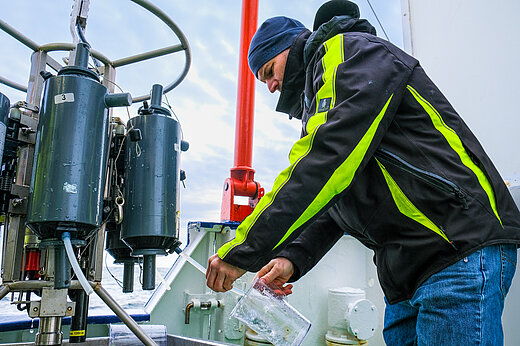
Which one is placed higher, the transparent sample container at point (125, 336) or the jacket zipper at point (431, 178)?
the jacket zipper at point (431, 178)

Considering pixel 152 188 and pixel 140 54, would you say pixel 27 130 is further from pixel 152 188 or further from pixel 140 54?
pixel 140 54

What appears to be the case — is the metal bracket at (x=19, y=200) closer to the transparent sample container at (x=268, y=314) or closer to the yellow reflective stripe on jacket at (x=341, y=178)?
the transparent sample container at (x=268, y=314)

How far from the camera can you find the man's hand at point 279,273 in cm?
105

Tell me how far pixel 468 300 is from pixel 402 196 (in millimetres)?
222

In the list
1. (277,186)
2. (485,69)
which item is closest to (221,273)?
(277,186)

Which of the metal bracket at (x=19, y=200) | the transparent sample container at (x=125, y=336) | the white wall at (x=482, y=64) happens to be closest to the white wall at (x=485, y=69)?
the white wall at (x=482, y=64)

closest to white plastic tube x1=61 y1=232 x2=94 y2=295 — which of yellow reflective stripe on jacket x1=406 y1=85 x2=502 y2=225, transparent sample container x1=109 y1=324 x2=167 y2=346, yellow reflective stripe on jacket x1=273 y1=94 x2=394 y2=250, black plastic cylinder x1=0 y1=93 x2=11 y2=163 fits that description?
black plastic cylinder x1=0 y1=93 x2=11 y2=163

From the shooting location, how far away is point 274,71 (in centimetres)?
122

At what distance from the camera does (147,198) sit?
49.1 inches

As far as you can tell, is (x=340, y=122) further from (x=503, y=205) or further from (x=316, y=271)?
(x=316, y=271)

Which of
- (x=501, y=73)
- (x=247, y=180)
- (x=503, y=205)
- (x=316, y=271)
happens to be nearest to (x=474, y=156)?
(x=503, y=205)

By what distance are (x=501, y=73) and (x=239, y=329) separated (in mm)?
1776

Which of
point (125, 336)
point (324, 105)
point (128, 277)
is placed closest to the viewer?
point (324, 105)

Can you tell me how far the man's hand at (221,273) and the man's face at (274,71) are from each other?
0.62 m
